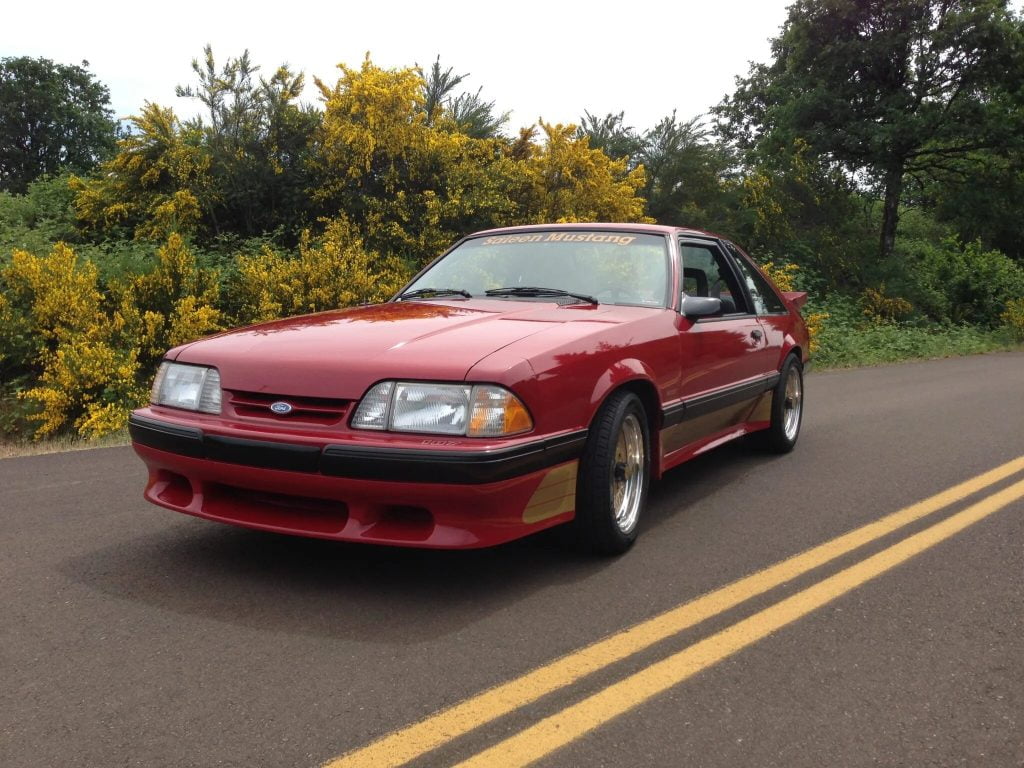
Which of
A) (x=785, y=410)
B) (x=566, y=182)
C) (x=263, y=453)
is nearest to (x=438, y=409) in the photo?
(x=263, y=453)

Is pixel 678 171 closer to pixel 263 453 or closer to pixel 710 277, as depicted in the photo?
pixel 710 277

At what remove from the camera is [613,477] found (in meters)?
3.63

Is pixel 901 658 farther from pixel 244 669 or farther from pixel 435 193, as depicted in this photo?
pixel 435 193

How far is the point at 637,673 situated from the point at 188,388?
6.71 feet

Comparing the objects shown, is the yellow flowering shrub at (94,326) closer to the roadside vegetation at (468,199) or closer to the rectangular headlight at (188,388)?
the roadside vegetation at (468,199)

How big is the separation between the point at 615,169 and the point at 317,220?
515cm

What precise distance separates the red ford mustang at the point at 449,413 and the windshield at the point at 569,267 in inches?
0.7

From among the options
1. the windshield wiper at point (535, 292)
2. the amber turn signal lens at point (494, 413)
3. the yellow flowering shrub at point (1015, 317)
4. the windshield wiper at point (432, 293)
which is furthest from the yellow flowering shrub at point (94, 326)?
the yellow flowering shrub at point (1015, 317)

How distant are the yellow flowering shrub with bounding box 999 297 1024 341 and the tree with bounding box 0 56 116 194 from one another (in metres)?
37.5

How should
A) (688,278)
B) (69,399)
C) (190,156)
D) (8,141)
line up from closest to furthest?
(688,278) → (69,399) → (190,156) → (8,141)

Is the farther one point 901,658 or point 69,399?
point 69,399

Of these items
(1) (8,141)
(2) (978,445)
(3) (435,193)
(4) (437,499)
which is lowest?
(2) (978,445)

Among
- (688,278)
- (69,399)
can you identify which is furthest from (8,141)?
(688,278)

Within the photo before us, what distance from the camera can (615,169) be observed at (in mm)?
14789
